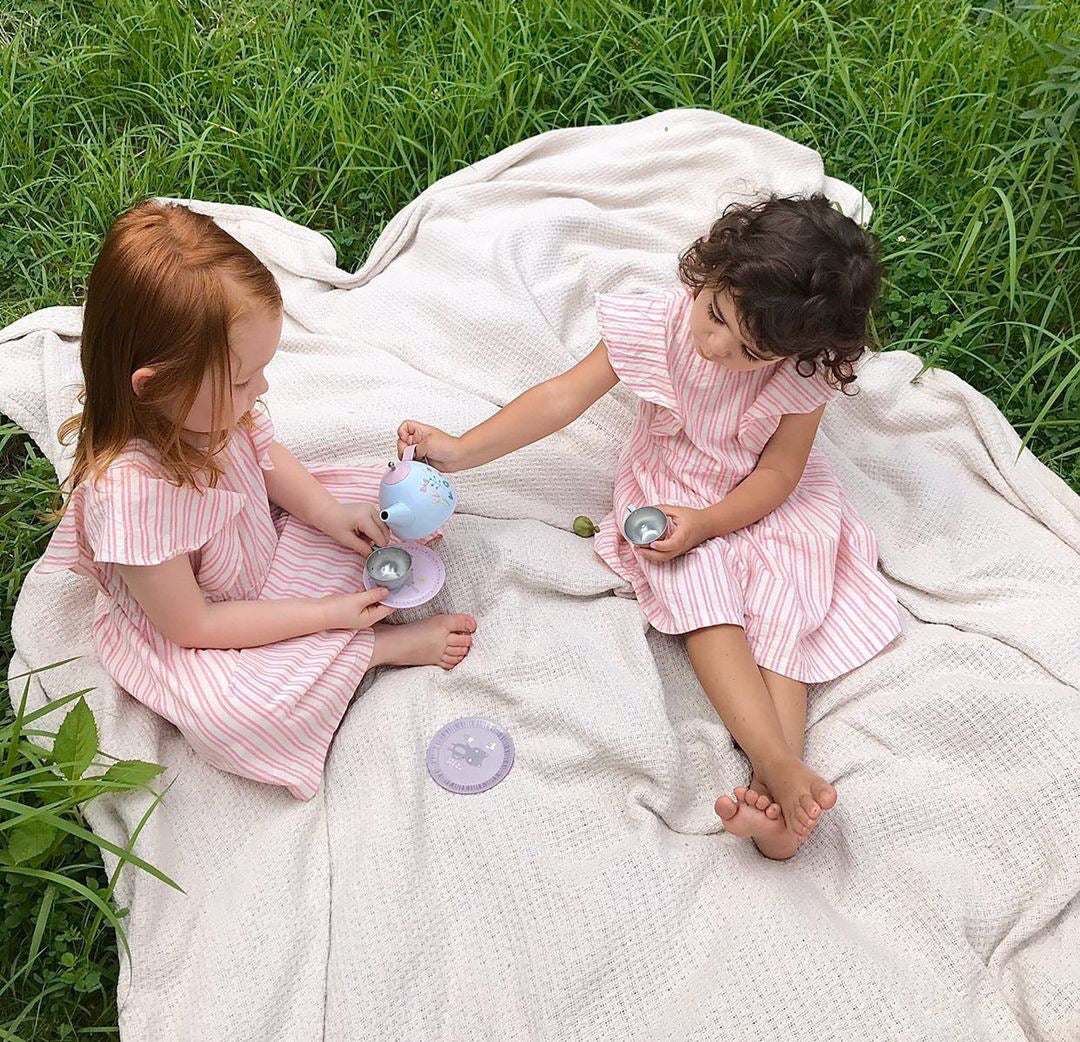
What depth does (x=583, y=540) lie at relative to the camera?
2.11 meters

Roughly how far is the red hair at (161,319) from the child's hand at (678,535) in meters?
0.74

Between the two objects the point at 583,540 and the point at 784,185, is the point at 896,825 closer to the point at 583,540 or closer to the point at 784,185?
the point at 583,540

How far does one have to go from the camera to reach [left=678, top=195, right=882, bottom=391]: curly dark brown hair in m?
1.65

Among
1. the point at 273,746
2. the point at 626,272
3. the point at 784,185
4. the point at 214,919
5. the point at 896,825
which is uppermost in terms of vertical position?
the point at 784,185

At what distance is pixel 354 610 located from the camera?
1768 mm

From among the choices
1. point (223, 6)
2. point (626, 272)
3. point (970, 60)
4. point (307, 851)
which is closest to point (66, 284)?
point (223, 6)

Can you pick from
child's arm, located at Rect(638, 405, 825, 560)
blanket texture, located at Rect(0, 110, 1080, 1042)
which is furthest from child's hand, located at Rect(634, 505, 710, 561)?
blanket texture, located at Rect(0, 110, 1080, 1042)

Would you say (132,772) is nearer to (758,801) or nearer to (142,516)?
(142,516)

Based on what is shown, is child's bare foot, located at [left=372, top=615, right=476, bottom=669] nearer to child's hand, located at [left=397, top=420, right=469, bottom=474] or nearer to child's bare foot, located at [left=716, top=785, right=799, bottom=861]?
child's hand, located at [left=397, top=420, right=469, bottom=474]

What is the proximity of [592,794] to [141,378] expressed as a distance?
90 cm

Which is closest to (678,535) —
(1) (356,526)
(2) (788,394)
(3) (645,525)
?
(3) (645,525)

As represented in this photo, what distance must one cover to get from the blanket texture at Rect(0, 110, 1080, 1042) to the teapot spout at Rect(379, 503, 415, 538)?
23 centimetres

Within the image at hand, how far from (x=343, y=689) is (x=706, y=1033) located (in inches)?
28.9

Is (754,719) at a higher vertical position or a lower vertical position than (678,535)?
lower
